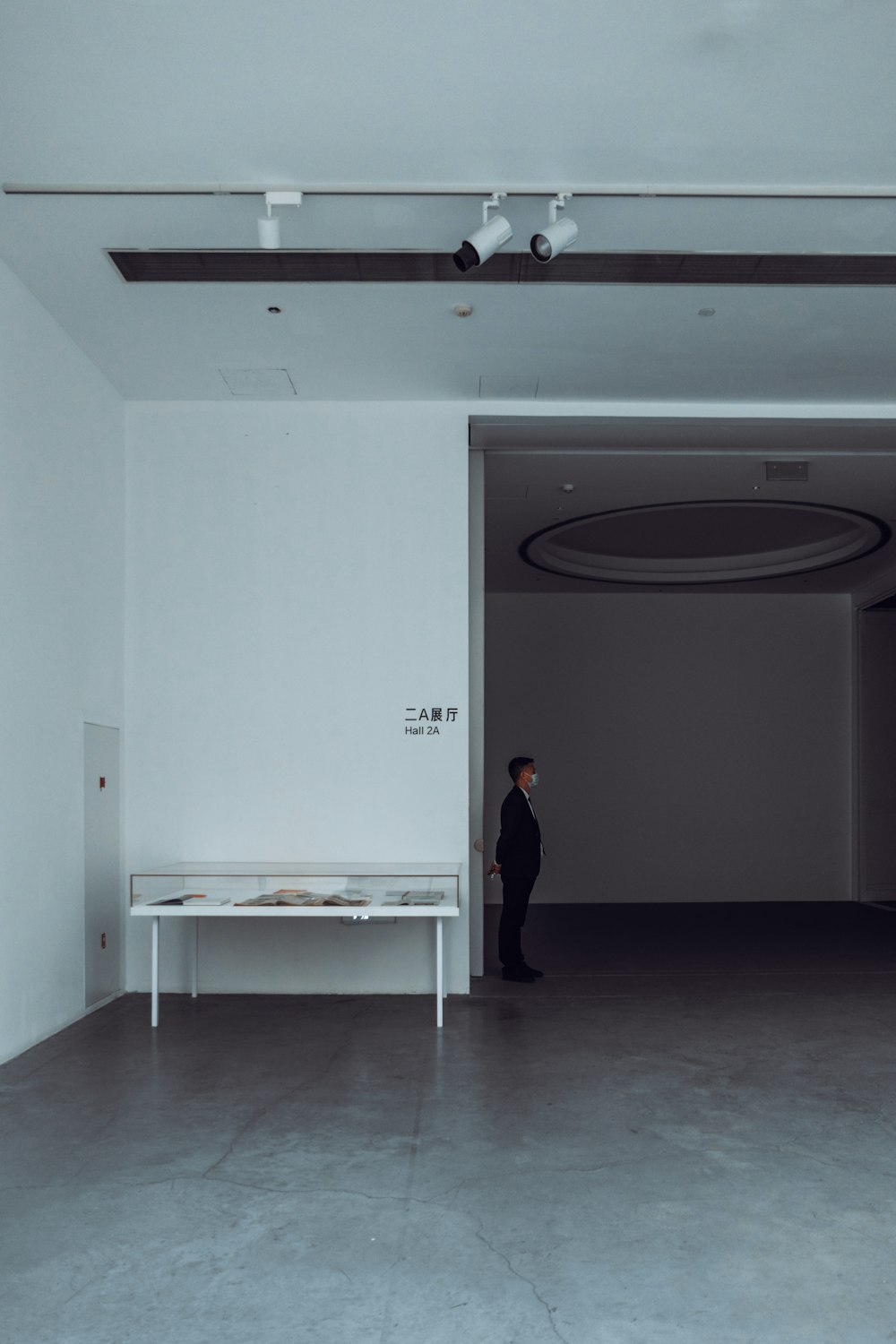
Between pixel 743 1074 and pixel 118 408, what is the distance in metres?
5.74

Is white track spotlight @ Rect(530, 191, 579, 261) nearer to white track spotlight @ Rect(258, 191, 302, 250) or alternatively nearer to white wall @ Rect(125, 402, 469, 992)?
white track spotlight @ Rect(258, 191, 302, 250)

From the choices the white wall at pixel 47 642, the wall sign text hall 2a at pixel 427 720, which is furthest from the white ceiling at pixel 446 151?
the wall sign text hall 2a at pixel 427 720

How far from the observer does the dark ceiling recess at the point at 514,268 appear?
5.59 meters

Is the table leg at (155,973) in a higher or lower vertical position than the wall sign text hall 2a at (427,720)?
lower

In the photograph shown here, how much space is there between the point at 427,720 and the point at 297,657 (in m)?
1.01

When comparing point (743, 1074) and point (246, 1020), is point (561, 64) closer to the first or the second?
point (743, 1074)

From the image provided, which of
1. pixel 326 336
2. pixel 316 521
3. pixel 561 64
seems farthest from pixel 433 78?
pixel 316 521

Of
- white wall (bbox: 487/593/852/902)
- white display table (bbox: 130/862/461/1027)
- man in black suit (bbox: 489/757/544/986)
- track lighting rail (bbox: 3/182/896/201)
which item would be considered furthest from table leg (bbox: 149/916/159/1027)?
white wall (bbox: 487/593/852/902)

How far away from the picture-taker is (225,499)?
25.2 feet

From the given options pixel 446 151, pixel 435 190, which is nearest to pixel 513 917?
pixel 435 190

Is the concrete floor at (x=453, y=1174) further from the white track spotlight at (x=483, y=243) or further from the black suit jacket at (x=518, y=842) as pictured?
the white track spotlight at (x=483, y=243)

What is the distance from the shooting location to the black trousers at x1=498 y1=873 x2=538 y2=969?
7992 mm

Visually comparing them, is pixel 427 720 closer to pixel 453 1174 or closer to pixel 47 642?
pixel 47 642

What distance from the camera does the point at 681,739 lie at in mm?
13766
